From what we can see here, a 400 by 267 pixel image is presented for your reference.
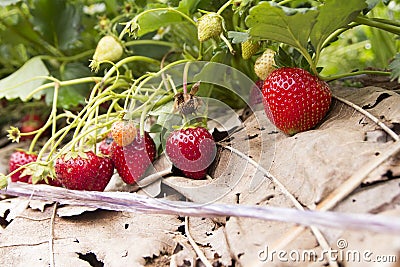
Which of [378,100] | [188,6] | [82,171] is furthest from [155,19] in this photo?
[378,100]

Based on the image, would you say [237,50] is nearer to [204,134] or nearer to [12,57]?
[204,134]

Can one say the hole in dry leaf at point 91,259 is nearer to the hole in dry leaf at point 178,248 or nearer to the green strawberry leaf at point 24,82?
the hole in dry leaf at point 178,248

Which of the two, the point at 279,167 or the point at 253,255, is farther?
the point at 279,167

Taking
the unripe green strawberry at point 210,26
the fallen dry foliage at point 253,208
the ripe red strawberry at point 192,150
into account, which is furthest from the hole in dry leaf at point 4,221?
the unripe green strawberry at point 210,26

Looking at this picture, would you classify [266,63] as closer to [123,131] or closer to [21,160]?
[123,131]

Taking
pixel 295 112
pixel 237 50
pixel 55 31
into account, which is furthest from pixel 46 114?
pixel 295 112

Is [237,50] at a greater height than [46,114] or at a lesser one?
greater
